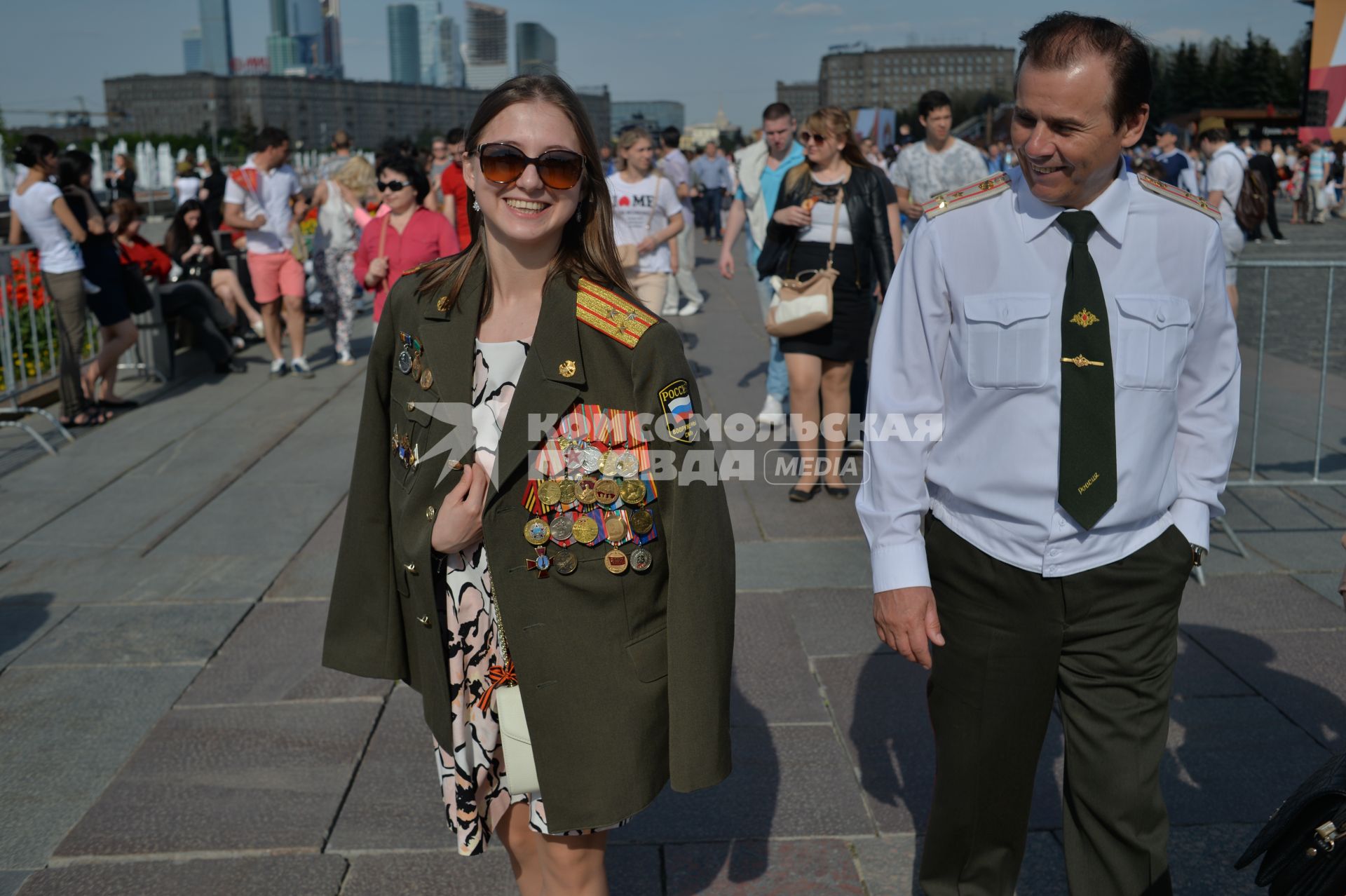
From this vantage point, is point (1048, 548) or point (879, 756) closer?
point (1048, 548)

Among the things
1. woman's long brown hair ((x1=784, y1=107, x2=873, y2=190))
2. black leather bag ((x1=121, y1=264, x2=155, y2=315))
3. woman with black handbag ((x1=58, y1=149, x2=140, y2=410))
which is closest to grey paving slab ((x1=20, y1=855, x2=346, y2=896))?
woman's long brown hair ((x1=784, y1=107, x2=873, y2=190))

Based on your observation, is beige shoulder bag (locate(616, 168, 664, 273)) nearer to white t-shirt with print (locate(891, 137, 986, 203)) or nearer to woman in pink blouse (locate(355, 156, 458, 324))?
woman in pink blouse (locate(355, 156, 458, 324))

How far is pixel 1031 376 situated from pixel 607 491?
0.79m

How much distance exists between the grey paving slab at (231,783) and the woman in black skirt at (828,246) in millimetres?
3034

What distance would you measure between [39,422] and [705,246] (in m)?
15.3

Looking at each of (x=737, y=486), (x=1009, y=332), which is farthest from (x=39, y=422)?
(x=1009, y=332)

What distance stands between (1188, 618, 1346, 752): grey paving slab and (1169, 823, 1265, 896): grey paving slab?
704 millimetres

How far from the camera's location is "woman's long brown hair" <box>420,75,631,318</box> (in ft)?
7.39

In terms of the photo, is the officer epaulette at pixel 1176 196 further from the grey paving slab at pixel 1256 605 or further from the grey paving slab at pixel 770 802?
the grey paving slab at pixel 1256 605

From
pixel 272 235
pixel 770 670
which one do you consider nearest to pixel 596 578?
pixel 770 670

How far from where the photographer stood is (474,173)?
2299 millimetres

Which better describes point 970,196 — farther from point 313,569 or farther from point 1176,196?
point 313,569

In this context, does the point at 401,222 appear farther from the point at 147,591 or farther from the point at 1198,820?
the point at 1198,820

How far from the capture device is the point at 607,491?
2123mm
